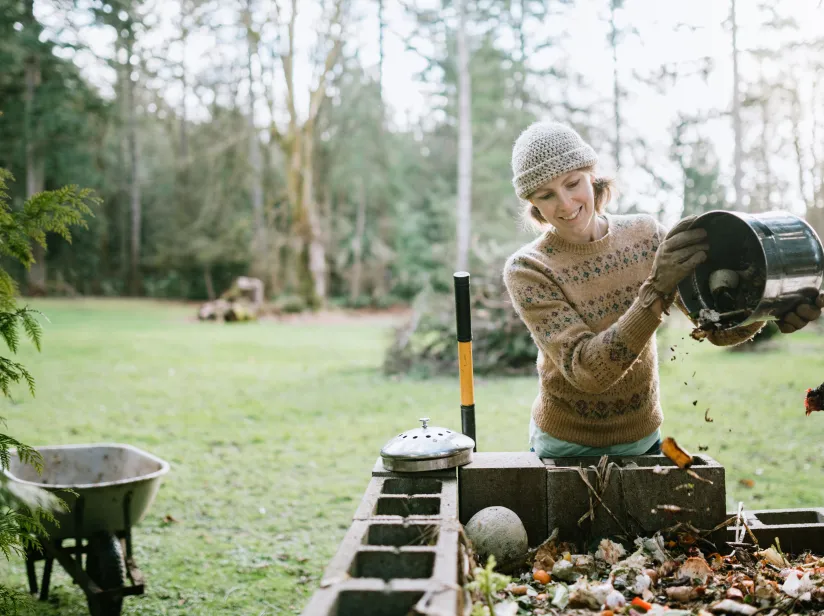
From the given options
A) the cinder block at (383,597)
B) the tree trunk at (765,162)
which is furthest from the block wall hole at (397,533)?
the tree trunk at (765,162)

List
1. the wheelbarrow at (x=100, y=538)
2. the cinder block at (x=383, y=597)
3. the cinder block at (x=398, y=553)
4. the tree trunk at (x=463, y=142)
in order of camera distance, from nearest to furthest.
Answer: the cinder block at (x=383, y=597), the cinder block at (x=398, y=553), the wheelbarrow at (x=100, y=538), the tree trunk at (x=463, y=142)

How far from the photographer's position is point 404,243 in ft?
111

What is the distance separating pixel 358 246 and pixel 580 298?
31.5 metres

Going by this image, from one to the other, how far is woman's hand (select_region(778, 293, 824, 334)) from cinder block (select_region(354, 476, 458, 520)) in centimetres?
109

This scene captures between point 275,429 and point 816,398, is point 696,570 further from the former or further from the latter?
point 275,429

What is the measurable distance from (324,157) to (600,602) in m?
34.5

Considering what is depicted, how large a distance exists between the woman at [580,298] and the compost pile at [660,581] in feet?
1.64

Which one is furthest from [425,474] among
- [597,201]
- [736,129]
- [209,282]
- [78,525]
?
[209,282]

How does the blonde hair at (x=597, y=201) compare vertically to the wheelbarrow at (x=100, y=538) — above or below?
above

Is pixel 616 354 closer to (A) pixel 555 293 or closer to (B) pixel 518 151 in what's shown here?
(A) pixel 555 293

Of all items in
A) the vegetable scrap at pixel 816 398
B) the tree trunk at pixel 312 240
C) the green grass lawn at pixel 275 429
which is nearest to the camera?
the vegetable scrap at pixel 816 398

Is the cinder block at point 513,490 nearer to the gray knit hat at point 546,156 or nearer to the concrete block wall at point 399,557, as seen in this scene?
the concrete block wall at point 399,557

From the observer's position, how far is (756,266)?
2.32 m

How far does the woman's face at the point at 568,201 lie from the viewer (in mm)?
2746
